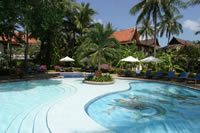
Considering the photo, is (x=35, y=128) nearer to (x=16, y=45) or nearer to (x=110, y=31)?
(x=110, y=31)

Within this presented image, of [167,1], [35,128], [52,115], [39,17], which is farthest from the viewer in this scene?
[167,1]

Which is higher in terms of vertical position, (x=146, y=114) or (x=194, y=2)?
(x=194, y=2)

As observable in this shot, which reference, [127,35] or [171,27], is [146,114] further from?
[171,27]

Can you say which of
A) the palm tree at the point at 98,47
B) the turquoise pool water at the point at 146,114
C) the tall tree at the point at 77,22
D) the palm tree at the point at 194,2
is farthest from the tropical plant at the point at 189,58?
the tall tree at the point at 77,22

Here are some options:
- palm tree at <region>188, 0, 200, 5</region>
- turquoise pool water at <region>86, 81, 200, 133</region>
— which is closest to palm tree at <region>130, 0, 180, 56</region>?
palm tree at <region>188, 0, 200, 5</region>

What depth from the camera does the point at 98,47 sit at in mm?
13086

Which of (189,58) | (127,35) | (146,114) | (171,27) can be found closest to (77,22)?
(127,35)

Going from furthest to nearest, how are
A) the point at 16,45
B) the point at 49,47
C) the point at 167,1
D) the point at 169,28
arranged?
the point at 169,28 → the point at 16,45 → the point at 49,47 → the point at 167,1

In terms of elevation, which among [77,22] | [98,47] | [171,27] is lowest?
[98,47]

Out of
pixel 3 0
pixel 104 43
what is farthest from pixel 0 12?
pixel 104 43

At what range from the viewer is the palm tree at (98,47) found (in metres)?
13.1

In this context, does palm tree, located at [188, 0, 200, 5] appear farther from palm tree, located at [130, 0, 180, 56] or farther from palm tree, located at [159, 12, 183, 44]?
palm tree, located at [159, 12, 183, 44]

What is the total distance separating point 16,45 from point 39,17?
2497cm

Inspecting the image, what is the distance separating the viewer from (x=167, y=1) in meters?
19.9
